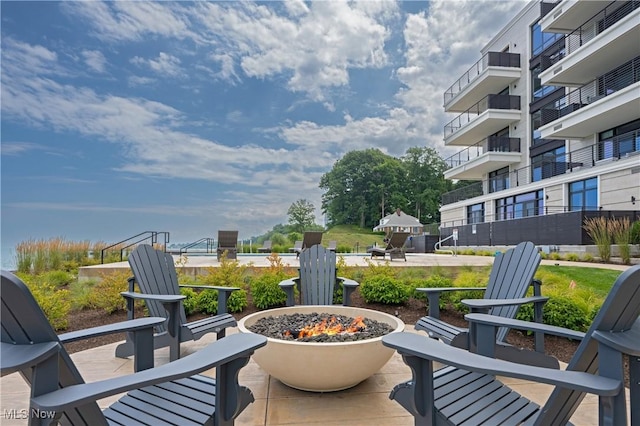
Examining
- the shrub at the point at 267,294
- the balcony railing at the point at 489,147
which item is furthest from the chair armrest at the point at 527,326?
the balcony railing at the point at 489,147

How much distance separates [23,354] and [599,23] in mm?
20246

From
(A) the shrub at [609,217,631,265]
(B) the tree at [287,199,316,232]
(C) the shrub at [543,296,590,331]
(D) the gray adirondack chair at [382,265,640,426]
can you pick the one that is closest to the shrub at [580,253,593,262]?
(A) the shrub at [609,217,631,265]

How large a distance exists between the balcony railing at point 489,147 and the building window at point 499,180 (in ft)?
4.96

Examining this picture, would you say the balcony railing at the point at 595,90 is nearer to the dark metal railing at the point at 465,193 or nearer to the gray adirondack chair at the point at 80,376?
the dark metal railing at the point at 465,193

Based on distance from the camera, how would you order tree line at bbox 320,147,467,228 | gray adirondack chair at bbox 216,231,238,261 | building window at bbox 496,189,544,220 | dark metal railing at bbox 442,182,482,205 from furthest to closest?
tree line at bbox 320,147,467,228
dark metal railing at bbox 442,182,482,205
building window at bbox 496,189,544,220
gray adirondack chair at bbox 216,231,238,261

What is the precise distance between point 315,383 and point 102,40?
11.5m

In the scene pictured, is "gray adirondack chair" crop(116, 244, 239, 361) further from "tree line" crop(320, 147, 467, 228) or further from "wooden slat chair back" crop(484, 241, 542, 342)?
"tree line" crop(320, 147, 467, 228)

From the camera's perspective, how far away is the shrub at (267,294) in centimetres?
479

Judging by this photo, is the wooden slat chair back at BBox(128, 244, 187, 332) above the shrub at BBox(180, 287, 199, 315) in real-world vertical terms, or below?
above

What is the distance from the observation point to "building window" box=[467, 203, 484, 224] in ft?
69.2

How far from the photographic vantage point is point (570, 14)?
47.0ft

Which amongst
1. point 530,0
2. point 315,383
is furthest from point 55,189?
point 530,0

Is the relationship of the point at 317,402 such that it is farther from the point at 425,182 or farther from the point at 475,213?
the point at 425,182

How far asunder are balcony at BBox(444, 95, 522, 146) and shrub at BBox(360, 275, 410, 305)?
694 inches
